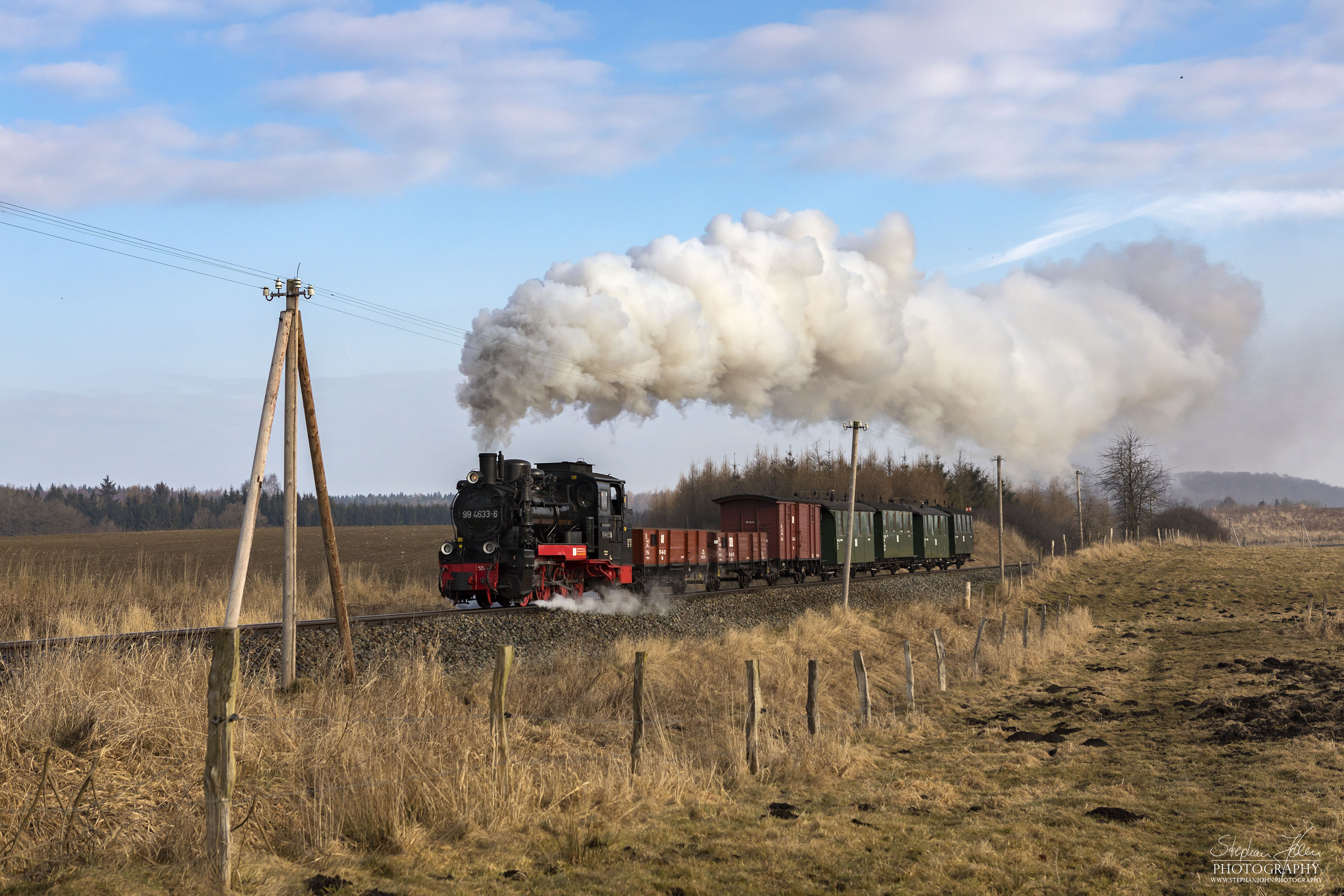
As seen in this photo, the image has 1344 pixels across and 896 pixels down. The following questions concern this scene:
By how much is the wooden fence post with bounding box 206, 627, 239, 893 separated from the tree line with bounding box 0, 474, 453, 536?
10416 centimetres

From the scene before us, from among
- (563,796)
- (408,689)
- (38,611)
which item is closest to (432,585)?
(38,611)

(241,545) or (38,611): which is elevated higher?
(241,545)

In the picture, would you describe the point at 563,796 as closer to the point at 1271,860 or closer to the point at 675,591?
the point at 1271,860

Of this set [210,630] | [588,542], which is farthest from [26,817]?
[588,542]

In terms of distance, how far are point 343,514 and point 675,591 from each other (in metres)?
167

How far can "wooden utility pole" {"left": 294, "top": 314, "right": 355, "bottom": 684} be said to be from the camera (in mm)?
12695

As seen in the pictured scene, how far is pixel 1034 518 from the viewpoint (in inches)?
3314

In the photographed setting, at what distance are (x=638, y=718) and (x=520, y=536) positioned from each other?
1185cm

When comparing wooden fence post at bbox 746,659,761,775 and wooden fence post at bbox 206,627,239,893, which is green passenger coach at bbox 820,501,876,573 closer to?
wooden fence post at bbox 746,659,761,775

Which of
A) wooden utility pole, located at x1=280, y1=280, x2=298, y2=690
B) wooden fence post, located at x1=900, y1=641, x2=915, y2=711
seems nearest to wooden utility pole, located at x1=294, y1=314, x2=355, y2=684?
wooden utility pole, located at x1=280, y1=280, x2=298, y2=690

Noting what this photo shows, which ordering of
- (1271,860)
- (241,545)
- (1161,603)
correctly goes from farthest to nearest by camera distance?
(1161,603) < (241,545) < (1271,860)

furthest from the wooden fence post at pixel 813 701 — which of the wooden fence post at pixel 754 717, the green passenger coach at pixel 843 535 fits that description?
the green passenger coach at pixel 843 535

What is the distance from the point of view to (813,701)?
11211mm

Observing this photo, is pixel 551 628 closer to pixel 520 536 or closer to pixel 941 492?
pixel 520 536
